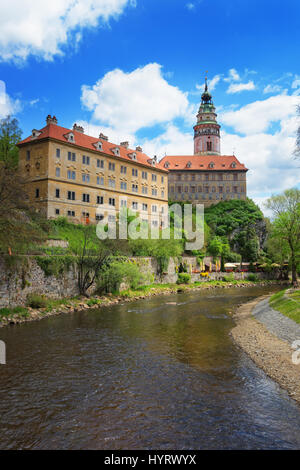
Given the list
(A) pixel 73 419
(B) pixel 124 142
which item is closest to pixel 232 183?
(B) pixel 124 142

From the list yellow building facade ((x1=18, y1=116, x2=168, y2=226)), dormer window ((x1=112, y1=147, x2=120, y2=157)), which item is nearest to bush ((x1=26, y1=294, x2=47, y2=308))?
yellow building facade ((x1=18, y1=116, x2=168, y2=226))

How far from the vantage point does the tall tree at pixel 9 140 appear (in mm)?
42281

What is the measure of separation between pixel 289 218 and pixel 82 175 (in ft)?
86.5

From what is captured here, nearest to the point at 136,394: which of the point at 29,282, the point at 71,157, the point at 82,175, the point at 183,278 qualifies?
the point at 29,282

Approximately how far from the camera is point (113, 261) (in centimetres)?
3116

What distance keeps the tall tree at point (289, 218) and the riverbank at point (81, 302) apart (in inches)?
486

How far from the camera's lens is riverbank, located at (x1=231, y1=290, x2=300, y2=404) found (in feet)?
38.2

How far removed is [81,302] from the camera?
26.2 metres

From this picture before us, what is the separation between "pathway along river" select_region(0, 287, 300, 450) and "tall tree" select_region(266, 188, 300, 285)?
69.8ft

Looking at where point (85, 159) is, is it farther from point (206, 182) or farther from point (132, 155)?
point (206, 182)

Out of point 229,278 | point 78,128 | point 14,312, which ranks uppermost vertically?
point 78,128

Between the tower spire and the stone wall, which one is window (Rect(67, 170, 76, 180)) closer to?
the stone wall

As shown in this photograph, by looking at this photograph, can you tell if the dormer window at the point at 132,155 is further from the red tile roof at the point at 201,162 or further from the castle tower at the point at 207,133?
the castle tower at the point at 207,133
